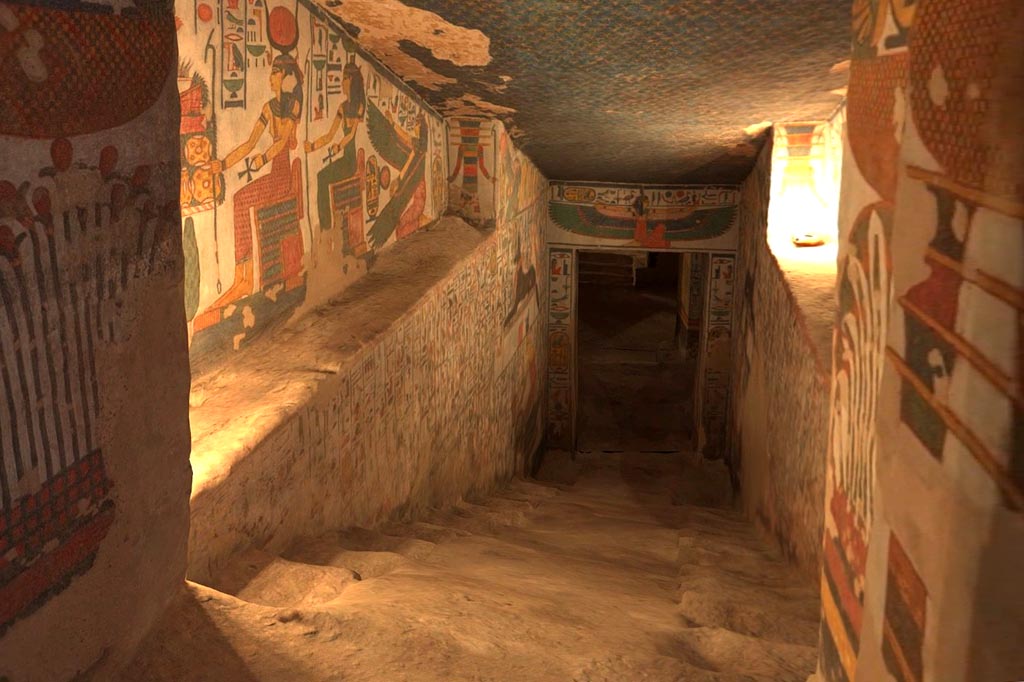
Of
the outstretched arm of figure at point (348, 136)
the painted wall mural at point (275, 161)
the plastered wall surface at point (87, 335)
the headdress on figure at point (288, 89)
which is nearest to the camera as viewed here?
the plastered wall surface at point (87, 335)

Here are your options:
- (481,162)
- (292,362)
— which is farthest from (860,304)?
(481,162)

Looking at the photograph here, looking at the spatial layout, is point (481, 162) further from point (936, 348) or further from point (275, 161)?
point (936, 348)

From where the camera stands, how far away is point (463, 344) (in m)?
4.79

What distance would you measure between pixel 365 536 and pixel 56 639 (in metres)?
1.71

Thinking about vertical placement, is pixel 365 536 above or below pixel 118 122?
below

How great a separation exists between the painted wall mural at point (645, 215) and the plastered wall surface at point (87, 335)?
225 inches

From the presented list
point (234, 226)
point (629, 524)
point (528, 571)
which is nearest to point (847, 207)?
point (528, 571)

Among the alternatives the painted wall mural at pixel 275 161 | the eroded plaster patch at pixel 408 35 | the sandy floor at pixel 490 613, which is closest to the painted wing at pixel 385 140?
the painted wall mural at pixel 275 161

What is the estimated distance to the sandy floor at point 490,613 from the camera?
1.70 meters

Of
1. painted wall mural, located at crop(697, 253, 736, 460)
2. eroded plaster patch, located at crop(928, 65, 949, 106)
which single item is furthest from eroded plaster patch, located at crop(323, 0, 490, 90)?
painted wall mural, located at crop(697, 253, 736, 460)

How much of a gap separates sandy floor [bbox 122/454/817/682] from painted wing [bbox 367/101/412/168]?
1752 mm

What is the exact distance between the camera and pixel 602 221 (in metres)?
7.18

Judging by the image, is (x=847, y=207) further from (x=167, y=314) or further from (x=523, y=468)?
(x=523, y=468)

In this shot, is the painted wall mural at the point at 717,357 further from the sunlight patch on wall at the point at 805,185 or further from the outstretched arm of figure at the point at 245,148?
the outstretched arm of figure at the point at 245,148
